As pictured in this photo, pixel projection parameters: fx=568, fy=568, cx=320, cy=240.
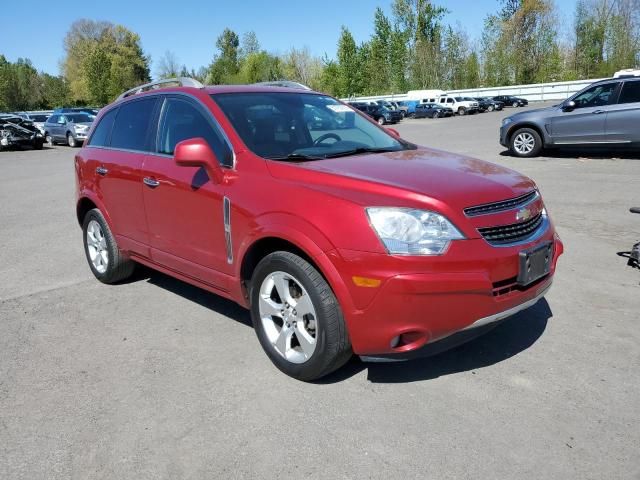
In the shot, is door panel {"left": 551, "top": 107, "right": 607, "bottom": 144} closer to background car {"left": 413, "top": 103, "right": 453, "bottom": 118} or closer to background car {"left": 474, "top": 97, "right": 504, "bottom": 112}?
background car {"left": 413, "top": 103, "right": 453, "bottom": 118}

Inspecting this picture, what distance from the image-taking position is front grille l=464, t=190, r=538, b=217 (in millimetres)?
3154

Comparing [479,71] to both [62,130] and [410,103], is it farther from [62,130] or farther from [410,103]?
[62,130]

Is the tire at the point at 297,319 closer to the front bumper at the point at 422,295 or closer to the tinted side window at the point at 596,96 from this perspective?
the front bumper at the point at 422,295

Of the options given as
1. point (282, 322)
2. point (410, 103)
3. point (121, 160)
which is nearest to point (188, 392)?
point (282, 322)

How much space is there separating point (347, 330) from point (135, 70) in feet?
320

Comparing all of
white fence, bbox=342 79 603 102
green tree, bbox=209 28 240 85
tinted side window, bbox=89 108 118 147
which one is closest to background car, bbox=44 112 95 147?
tinted side window, bbox=89 108 118 147

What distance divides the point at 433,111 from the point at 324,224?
152ft

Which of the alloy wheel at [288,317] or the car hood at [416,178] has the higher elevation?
the car hood at [416,178]

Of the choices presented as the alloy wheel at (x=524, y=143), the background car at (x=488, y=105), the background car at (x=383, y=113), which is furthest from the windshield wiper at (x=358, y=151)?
the background car at (x=488, y=105)

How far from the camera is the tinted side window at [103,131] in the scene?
5.43 meters

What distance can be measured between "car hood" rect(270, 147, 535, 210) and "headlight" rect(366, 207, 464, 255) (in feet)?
0.24

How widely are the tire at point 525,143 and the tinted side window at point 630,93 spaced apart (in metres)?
1.95

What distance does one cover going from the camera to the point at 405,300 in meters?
2.95

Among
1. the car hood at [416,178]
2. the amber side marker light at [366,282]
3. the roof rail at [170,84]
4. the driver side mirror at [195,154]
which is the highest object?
the roof rail at [170,84]
